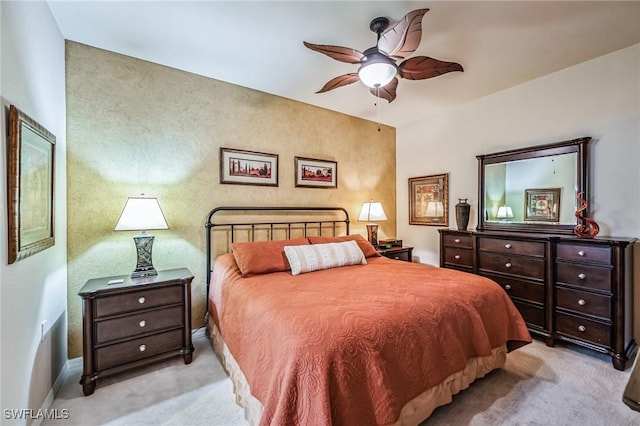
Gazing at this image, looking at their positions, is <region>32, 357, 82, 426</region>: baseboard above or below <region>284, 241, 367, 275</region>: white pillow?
below

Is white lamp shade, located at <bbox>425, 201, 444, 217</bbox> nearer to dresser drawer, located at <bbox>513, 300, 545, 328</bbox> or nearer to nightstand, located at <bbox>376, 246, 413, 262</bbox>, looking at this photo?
nightstand, located at <bbox>376, 246, 413, 262</bbox>

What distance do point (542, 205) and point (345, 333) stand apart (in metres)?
2.92

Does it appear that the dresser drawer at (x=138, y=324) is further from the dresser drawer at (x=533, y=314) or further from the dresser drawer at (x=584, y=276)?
the dresser drawer at (x=584, y=276)

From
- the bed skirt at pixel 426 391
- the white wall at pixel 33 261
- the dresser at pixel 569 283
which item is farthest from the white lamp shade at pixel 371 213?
the white wall at pixel 33 261

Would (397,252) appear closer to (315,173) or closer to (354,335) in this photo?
(315,173)

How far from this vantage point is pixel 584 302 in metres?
2.46

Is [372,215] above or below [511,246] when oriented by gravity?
above

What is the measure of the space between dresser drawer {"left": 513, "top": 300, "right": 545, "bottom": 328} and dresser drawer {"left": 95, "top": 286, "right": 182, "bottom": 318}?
3273 mm

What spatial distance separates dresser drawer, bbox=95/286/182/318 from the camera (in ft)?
6.73

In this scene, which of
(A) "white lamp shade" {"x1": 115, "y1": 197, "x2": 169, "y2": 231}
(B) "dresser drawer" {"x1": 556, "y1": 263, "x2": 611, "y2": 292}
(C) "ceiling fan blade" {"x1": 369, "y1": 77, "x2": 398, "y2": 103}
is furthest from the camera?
(C) "ceiling fan blade" {"x1": 369, "y1": 77, "x2": 398, "y2": 103}

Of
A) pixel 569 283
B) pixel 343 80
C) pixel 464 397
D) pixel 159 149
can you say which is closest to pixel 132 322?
pixel 159 149

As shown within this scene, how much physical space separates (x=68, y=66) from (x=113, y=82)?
1.00 ft

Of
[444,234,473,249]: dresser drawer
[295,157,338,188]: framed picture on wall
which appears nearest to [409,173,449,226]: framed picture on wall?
[444,234,473,249]: dresser drawer

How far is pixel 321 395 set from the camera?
1170mm
